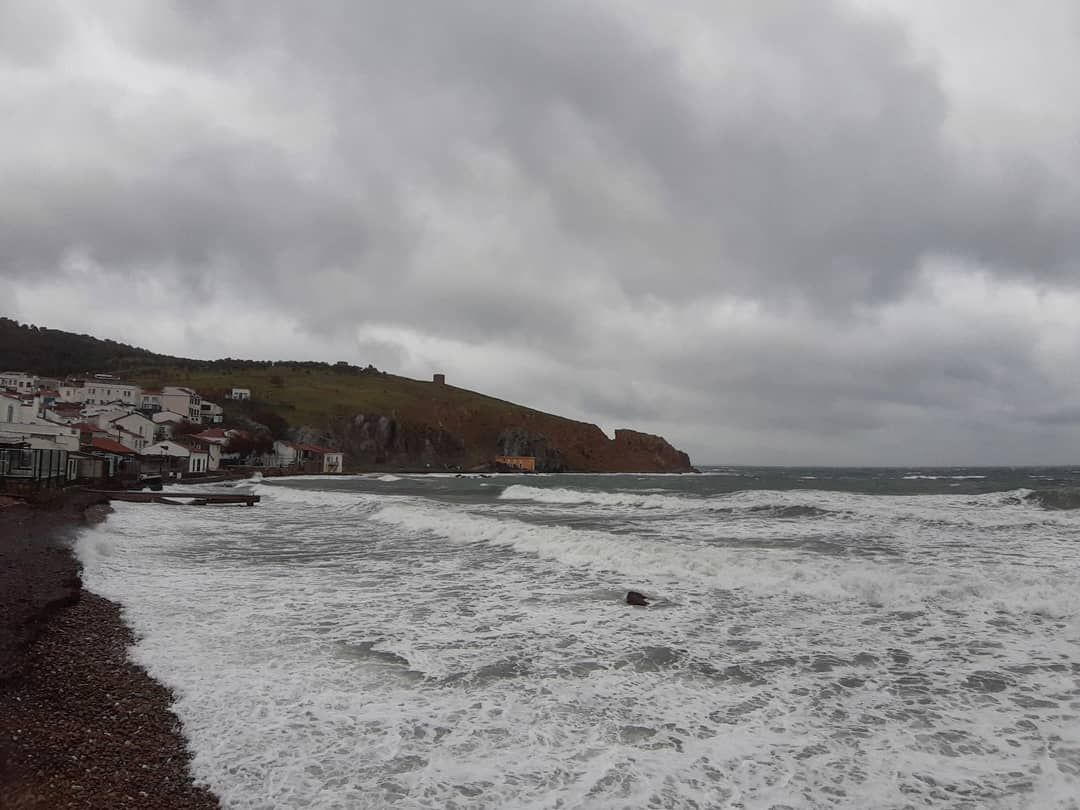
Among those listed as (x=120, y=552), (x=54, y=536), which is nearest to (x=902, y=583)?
(x=120, y=552)

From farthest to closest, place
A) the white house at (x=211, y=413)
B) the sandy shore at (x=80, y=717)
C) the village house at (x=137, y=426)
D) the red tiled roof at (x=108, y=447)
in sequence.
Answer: the white house at (x=211, y=413) → the village house at (x=137, y=426) → the red tiled roof at (x=108, y=447) → the sandy shore at (x=80, y=717)

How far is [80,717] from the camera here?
6.46 metres

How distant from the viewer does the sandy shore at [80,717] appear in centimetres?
511

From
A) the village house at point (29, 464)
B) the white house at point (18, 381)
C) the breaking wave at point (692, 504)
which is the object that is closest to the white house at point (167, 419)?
the white house at point (18, 381)

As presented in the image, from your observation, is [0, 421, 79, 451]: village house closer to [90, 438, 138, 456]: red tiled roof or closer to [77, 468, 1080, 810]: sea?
[90, 438, 138, 456]: red tiled roof

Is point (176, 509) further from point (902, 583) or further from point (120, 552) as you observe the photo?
point (902, 583)

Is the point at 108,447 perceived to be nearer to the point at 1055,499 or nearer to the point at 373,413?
the point at 1055,499

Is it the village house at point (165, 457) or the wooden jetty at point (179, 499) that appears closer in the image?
the wooden jetty at point (179, 499)

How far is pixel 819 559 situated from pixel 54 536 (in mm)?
20954

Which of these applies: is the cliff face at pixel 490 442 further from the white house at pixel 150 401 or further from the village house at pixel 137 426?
the village house at pixel 137 426

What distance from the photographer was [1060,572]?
14.6 meters

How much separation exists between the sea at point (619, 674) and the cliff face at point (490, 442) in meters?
113

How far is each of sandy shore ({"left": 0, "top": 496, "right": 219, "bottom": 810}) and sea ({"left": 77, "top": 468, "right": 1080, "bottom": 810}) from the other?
32 cm

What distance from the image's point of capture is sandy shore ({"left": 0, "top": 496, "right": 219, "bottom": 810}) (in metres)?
5.11
